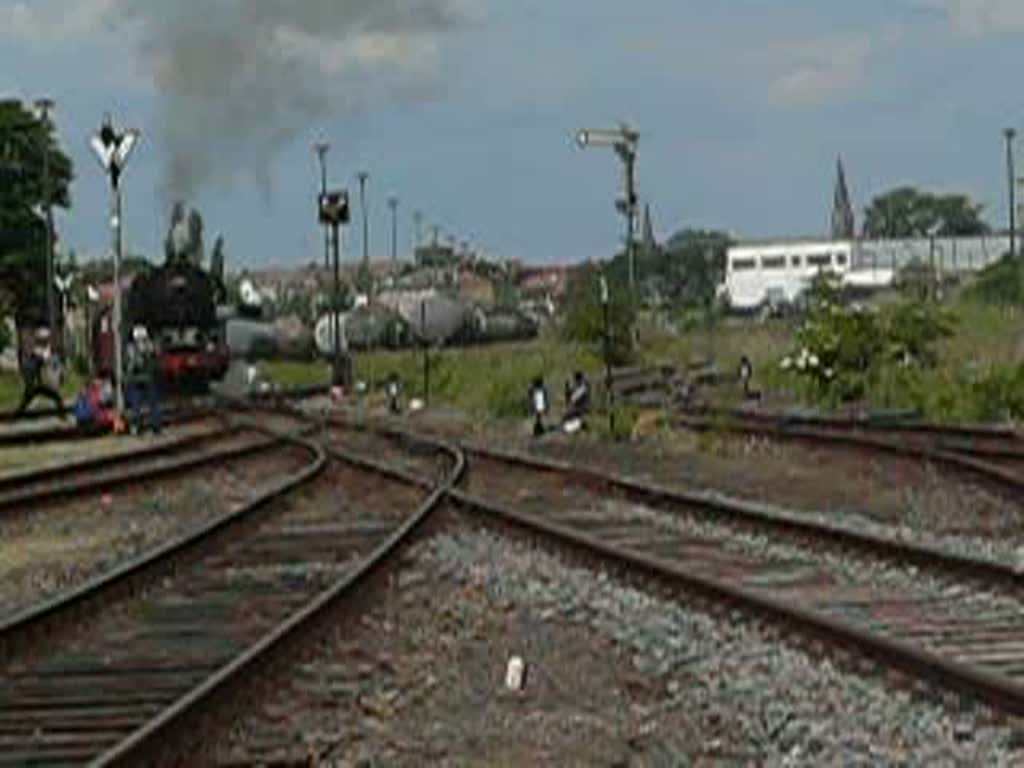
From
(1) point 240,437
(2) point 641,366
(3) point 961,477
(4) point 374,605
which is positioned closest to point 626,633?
(4) point 374,605

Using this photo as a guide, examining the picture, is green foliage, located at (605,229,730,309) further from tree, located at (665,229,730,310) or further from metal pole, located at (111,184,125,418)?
metal pole, located at (111,184,125,418)

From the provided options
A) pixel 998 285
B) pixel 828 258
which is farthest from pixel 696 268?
pixel 998 285

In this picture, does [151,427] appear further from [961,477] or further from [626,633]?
[626,633]

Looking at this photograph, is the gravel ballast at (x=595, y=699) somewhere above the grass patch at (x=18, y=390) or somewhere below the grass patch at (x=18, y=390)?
above

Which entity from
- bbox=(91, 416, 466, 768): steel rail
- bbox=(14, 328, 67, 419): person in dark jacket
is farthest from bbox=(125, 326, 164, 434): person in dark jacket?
bbox=(91, 416, 466, 768): steel rail

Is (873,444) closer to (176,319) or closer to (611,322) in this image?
(176,319)

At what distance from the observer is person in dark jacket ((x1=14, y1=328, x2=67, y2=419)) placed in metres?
44.0

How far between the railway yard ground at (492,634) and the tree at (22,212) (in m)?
71.3

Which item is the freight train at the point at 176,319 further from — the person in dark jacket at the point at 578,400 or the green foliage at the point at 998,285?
the green foliage at the point at 998,285

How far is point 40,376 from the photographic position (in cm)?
4766

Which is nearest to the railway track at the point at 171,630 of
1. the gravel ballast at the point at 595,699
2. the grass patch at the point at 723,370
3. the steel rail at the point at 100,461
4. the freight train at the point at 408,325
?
the gravel ballast at the point at 595,699

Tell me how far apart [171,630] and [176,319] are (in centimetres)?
3764

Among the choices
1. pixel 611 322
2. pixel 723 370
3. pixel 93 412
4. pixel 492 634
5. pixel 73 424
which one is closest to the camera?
pixel 492 634

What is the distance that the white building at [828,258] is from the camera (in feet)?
529
